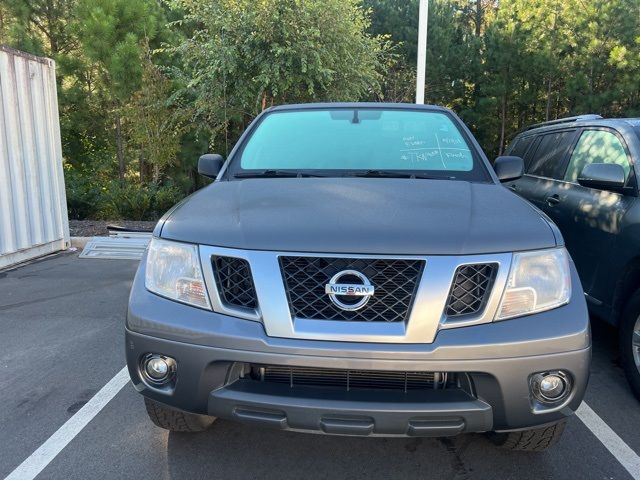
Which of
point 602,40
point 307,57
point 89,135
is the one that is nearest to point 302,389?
point 307,57

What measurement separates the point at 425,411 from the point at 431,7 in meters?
18.3

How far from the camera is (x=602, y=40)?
15.6 metres

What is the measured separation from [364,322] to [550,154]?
3.93m

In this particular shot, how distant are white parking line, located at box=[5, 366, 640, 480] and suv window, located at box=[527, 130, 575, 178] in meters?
2.47

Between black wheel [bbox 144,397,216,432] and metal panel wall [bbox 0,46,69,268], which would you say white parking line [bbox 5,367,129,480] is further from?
metal panel wall [bbox 0,46,69,268]

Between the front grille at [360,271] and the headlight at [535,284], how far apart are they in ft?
1.25

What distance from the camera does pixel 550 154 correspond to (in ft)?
17.0

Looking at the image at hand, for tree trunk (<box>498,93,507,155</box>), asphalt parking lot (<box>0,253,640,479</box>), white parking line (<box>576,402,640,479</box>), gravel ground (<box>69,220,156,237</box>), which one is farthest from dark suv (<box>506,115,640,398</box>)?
tree trunk (<box>498,93,507,155</box>)

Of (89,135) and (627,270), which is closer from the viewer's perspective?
(627,270)

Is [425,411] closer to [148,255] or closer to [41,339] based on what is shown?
[148,255]

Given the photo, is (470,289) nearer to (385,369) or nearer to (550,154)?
(385,369)

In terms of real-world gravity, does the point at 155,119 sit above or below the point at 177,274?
above

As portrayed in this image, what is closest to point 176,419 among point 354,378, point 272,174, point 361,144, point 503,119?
point 354,378

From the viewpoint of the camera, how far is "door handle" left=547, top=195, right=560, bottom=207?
462cm
